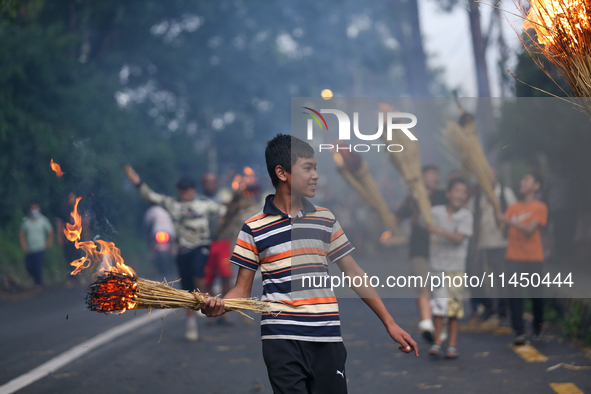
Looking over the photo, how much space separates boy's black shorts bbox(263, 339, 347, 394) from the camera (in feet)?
10.5

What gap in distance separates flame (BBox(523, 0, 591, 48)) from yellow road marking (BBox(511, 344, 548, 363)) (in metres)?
3.40

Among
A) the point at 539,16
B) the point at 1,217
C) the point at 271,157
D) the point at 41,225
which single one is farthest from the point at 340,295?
the point at 1,217

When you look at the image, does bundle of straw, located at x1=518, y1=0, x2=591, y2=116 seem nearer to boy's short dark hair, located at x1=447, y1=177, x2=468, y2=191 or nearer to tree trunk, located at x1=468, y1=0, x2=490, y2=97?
boy's short dark hair, located at x1=447, y1=177, x2=468, y2=191

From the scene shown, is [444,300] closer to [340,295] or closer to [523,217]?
[523,217]

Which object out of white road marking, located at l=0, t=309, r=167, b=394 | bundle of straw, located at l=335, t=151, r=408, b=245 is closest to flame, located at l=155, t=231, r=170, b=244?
white road marking, located at l=0, t=309, r=167, b=394

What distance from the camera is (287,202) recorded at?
3.43 m

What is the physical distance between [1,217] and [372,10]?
23.1m

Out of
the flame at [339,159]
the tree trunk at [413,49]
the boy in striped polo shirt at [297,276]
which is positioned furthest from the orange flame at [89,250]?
the tree trunk at [413,49]

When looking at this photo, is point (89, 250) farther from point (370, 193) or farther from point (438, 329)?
point (438, 329)

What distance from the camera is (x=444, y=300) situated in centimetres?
671

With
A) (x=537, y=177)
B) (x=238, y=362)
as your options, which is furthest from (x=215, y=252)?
(x=537, y=177)

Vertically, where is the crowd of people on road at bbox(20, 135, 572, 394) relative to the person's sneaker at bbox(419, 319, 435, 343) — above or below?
above

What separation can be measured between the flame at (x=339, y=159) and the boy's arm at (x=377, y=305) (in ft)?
6.24

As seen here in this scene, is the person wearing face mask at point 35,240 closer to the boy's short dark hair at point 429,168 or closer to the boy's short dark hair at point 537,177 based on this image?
the boy's short dark hair at point 429,168
